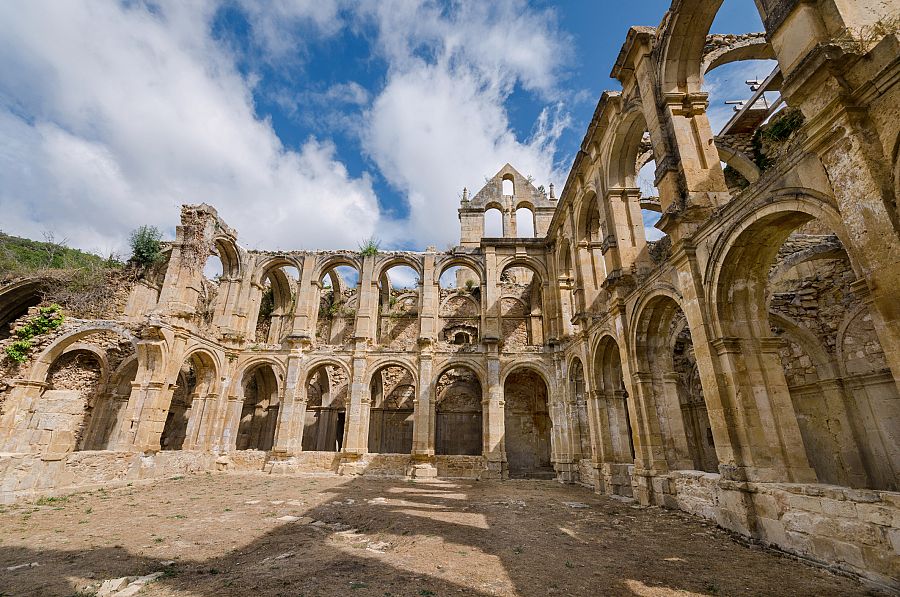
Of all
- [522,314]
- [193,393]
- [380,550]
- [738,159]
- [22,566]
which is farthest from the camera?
[522,314]

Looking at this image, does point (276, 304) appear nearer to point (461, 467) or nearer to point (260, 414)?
point (260, 414)

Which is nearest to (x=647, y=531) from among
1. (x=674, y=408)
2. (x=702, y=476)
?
(x=702, y=476)

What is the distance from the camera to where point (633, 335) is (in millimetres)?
10031

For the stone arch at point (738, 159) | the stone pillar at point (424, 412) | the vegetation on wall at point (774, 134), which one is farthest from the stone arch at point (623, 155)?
the stone pillar at point (424, 412)

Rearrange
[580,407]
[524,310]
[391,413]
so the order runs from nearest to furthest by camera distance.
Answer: [580,407] < [391,413] < [524,310]

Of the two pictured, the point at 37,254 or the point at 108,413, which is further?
the point at 37,254

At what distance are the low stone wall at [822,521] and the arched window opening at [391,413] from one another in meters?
14.3

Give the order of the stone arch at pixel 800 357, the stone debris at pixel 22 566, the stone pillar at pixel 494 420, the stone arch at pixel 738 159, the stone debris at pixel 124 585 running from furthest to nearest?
the stone pillar at pixel 494 420 → the stone arch at pixel 738 159 → the stone arch at pixel 800 357 → the stone debris at pixel 22 566 → the stone debris at pixel 124 585

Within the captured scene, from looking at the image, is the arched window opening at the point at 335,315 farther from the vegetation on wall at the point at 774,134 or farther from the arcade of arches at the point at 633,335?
the vegetation on wall at the point at 774,134

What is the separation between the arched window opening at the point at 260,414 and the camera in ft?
62.6

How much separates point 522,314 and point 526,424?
586 cm

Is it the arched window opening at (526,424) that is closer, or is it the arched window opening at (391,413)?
the arched window opening at (526,424)

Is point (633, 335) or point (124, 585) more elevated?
point (633, 335)

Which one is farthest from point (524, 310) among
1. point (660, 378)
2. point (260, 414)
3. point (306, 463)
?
point (260, 414)
